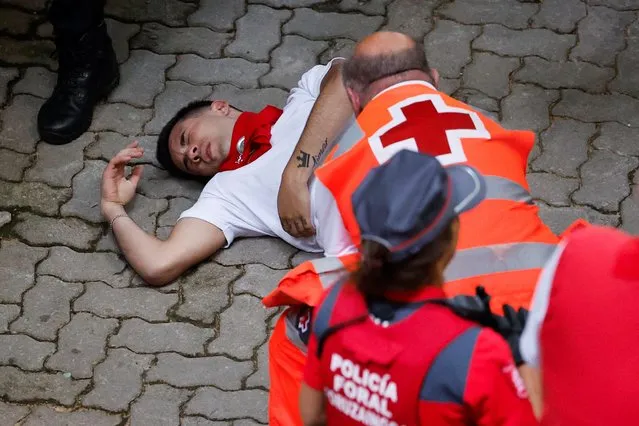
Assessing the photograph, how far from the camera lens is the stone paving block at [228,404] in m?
3.48

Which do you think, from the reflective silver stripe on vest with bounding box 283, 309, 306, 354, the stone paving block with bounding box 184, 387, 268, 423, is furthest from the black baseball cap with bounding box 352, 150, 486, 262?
the stone paving block with bounding box 184, 387, 268, 423

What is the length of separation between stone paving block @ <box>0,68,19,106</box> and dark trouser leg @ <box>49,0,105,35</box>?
0.43m

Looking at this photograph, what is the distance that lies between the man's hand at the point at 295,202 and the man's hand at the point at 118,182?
0.64 m

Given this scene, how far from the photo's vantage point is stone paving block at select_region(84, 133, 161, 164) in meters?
4.38

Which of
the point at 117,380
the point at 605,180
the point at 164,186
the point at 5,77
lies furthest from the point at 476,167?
the point at 5,77

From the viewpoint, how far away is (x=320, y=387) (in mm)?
2480

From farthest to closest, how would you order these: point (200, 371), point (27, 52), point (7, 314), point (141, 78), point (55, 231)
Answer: point (27, 52), point (141, 78), point (55, 231), point (7, 314), point (200, 371)

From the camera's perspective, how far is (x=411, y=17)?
489cm

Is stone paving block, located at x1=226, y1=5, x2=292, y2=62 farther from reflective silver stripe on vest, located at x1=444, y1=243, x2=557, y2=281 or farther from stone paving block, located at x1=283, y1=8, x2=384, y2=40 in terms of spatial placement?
reflective silver stripe on vest, located at x1=444, y1=243, x2=557, y2=281

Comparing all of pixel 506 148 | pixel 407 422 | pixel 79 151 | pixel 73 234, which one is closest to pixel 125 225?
pixel 73 234

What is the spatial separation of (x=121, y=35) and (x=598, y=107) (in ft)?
6.88

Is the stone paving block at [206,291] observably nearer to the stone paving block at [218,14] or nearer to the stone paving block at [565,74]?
the stone paving block at [218,14]

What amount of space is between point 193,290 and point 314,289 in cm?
104

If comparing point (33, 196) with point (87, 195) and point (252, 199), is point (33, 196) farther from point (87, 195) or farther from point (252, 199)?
point (252, 199)
